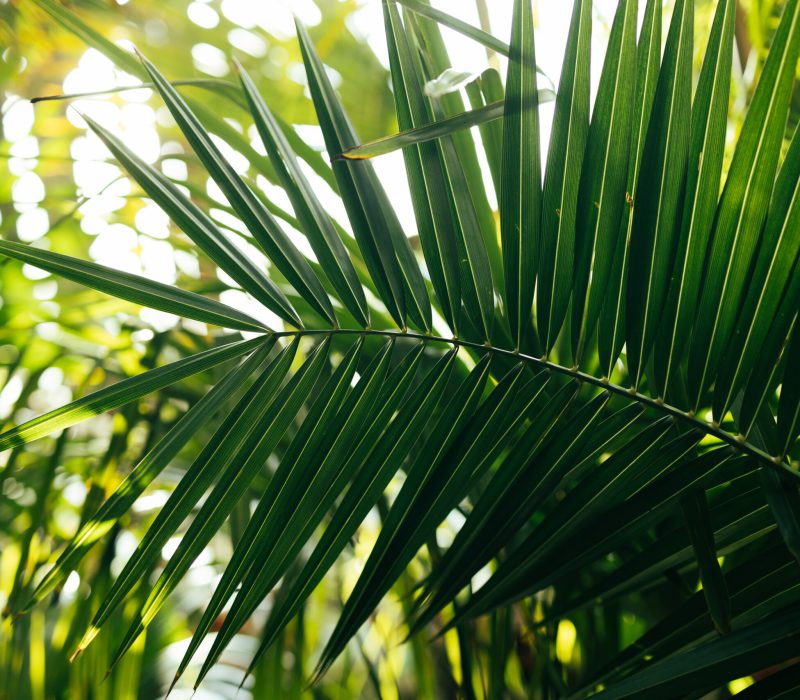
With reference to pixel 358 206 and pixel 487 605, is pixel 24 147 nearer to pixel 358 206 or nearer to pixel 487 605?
pixel 358 206

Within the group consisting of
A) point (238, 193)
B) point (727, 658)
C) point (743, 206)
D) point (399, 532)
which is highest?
point (238, 193)

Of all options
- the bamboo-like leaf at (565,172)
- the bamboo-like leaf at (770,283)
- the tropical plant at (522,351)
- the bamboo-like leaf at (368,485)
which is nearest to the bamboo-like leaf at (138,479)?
the tropical plant at (522,351)

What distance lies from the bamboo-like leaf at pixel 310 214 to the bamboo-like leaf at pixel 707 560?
251mm

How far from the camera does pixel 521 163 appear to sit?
1.24ft

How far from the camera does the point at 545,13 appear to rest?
1.28m

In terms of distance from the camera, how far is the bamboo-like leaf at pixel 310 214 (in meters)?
0.43

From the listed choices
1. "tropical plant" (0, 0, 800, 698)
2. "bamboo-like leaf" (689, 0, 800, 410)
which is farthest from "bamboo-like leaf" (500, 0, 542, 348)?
"bamboo-like leaf" (689, 0, 800, 410)

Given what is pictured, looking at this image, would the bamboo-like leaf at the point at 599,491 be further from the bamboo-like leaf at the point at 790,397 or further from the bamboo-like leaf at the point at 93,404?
the bamboo-like leaf at the point at 93,404

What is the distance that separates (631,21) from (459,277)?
18 centimetres

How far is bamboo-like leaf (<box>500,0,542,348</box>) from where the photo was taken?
0.37 meters

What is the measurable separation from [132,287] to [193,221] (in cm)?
6

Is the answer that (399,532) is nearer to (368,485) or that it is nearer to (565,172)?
(368,485)

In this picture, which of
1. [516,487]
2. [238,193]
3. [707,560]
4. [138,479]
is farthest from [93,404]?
[707,560]

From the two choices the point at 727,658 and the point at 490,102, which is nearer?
the point at 727,658
